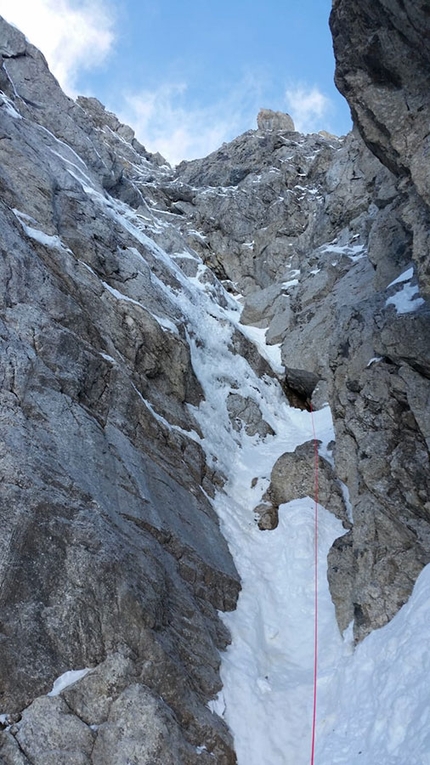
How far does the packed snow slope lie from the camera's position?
9297 millimetres

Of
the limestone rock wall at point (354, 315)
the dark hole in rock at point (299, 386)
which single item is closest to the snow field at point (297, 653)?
the limestone rock wall at point (354, 315)

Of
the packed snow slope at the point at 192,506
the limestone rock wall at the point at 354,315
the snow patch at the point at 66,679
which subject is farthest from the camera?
the limestone rock wall at the point at 354,315

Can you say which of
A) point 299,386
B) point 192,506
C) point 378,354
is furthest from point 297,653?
point 299,386

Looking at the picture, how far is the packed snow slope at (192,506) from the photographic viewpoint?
30.5 feet

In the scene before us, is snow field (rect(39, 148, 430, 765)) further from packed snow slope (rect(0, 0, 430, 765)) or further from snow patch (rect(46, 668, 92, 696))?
snow patch (rect(46, 668, 92, 696))

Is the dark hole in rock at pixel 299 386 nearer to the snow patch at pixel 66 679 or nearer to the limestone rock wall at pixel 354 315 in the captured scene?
the limestone rock wall at pixel 354 315

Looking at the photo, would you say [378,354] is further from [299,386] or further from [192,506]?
[299,386]

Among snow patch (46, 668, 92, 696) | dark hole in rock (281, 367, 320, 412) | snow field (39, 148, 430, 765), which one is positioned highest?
dark hole in rock (281, 367, 320, 412)

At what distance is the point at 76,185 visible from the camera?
26969mm

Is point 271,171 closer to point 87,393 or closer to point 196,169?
point 196,169

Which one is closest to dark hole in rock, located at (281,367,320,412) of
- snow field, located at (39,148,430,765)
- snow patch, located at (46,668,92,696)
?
snow field, located at (39,148,430,765)

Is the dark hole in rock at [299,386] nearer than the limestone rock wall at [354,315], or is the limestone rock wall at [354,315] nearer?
the limestone rock wall at [354,315]

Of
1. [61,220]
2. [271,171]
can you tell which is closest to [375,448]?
[61,220]

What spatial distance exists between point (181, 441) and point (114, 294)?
7.50m
